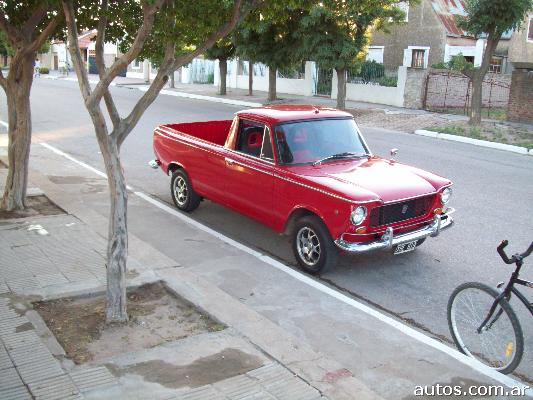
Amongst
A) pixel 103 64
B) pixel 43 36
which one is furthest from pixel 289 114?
pixel 43 36

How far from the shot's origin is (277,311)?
5512mm

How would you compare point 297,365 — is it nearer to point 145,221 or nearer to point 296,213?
point 296,213

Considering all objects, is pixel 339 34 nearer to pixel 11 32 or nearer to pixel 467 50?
pixel 467 50

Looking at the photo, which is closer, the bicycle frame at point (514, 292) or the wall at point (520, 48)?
the bicycle frame at point (514, 292)

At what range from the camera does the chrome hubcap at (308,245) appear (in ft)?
21.5

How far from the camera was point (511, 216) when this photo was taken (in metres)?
8.87

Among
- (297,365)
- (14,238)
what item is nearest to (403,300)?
(297,365)

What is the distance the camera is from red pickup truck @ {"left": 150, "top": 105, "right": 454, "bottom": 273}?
6.18 m

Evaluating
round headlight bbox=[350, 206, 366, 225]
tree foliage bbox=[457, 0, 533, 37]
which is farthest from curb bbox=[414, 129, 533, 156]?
round headlight bbox=[350, 206, 366, 225]

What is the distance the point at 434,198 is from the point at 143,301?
343 centimetres

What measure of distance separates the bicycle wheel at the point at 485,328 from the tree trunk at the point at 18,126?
6083 mm

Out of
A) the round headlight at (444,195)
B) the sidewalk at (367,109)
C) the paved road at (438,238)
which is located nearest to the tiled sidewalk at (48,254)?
the paved road at (438,238)

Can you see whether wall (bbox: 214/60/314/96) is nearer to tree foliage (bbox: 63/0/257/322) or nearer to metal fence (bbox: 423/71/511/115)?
metal fence (bbox: 423/71/511/115)

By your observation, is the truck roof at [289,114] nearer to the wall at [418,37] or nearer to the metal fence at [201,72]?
the wall at [418,37]
